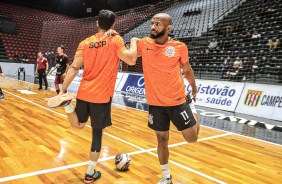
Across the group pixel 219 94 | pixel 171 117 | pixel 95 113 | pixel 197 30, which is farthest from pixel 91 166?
pixel 197 30

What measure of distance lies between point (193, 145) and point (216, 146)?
425 millimetres

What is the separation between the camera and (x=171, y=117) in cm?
234

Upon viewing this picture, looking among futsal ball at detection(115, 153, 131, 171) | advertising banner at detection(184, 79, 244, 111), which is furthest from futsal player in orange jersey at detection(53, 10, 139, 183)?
advertising banner at detection(184, 79, 244, 111)

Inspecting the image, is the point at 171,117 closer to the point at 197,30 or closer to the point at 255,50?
the point at 255,50

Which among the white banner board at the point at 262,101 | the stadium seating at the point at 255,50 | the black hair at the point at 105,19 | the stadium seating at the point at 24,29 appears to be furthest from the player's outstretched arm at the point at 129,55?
the stadium seating at the point at 24,29

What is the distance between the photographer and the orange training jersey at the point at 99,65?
90.0 inches

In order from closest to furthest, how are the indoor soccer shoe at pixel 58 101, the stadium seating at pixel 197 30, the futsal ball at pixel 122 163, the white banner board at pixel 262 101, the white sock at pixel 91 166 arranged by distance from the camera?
the indoor soccer shoe at pixel 58 101, the white sock at pixel 91 166, the futsal ball at pixel 122 163, the white banner board at pixel 262 101, the stadium seating at pixel 197 30

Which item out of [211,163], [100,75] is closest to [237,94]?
[211,163]

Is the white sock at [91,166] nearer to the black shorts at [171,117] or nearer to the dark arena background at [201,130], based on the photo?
the dark arena background at [201,130]

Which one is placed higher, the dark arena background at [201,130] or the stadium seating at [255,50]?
the stadium seating at [255,50]

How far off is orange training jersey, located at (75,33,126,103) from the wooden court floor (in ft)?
3.38

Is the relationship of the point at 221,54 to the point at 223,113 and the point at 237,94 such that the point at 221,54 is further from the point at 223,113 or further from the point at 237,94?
the point at 223,113

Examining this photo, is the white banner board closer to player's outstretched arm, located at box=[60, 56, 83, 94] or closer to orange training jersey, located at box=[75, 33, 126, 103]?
orange training jersey, located at box=[75, 33, 126, 103]

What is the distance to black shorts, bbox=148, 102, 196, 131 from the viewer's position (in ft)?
7.59
